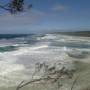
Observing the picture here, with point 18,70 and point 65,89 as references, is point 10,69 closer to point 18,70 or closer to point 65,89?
point 18,70

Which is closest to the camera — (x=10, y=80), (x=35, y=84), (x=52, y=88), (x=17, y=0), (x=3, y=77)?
(x=17, y=0)

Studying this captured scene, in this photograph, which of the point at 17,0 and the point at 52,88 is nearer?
the point at 17,0

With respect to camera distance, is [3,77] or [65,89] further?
[3,77]

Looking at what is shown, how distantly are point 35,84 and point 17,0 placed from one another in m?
4.36

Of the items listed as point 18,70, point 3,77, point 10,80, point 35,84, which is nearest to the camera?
point 35,84

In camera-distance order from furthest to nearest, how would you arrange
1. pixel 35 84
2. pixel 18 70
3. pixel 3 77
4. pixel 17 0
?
1. pixel 18 70
2. pixel 3 77
3. pixel 35 84
4. pixel 17 0

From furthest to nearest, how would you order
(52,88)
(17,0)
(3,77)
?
(3,77) < (52,88) < (17,0)

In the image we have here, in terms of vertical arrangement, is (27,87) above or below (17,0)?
below

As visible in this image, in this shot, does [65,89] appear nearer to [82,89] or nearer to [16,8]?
[82,89]

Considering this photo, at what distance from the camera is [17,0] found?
15.0ft

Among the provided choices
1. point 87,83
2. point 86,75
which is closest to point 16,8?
point 87,83

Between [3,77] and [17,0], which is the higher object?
[17,0]

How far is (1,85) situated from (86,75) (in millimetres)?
3540

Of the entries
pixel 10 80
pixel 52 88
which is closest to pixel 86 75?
pixel 52 88
